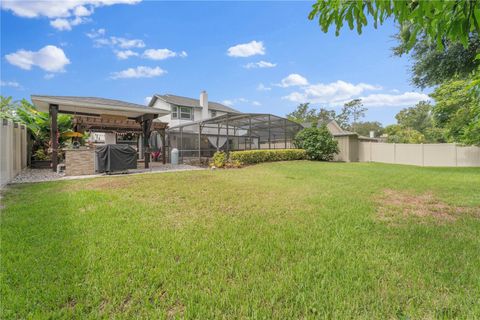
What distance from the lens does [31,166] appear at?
39.7ft

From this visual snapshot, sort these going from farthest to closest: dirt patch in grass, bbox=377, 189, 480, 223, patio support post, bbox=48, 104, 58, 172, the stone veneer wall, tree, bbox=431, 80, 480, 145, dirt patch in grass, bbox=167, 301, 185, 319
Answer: tree, bbox=431, 80, 480, 145 < patio support post, bbox=48, 104, 58, 172 < the stone veneer wall < dirt patch in grass, bbox=377, 189, 480, 223 < dirt patch in grass, bbox=167, 301, 185, 319

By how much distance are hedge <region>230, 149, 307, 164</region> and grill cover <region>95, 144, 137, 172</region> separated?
6260 mm

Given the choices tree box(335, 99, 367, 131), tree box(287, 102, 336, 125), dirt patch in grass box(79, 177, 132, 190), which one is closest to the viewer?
dirt patch in grass box(79, 177, 132, 190)

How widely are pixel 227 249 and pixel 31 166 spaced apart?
47.5ft

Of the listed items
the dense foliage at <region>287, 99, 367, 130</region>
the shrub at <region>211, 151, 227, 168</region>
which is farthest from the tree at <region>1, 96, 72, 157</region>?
the dense foliage at <region>287, 99, 367, 130</region>

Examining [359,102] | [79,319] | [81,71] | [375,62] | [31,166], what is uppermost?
[359,102]

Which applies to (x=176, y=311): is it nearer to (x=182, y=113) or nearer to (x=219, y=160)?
(x=219, y=160)

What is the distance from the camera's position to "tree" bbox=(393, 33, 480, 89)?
9.93m

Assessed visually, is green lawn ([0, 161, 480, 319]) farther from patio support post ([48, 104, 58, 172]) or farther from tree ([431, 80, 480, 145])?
tree ([431, 80, 480, 145])

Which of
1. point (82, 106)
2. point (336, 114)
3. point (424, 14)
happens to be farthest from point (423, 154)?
point (336, 114)

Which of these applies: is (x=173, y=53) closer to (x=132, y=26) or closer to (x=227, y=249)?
(x=132, y=26)

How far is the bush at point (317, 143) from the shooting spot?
691 inches

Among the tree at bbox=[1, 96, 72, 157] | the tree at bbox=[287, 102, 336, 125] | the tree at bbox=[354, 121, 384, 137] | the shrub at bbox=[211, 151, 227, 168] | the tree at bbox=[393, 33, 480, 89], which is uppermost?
the tree at bbox=[287, 102, 336, 125]

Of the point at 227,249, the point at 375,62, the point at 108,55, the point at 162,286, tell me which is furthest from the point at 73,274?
the point at 108,55
